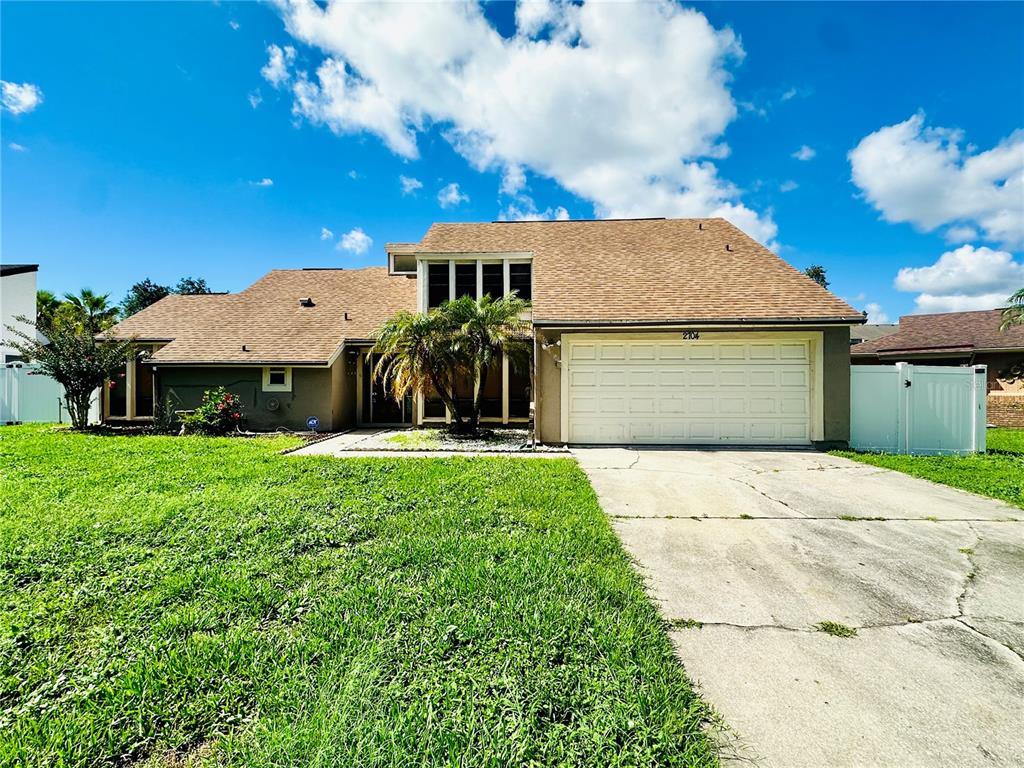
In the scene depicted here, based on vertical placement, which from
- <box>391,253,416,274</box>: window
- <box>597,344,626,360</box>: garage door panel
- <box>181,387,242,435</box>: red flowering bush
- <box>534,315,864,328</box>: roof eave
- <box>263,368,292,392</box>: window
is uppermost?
<box>391,253,416,274</box>: window

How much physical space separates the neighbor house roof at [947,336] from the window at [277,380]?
2594 cm

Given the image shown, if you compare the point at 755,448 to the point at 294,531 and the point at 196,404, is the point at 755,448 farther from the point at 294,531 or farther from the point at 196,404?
the point at 196,404

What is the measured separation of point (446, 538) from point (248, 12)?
1241 cm

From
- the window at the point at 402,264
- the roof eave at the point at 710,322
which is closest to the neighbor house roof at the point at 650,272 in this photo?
the roof eave at the point at 710,322

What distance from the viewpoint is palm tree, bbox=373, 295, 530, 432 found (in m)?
9.77

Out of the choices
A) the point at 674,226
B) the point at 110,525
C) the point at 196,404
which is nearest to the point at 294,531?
the point at 110,525

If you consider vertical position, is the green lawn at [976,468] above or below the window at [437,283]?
below

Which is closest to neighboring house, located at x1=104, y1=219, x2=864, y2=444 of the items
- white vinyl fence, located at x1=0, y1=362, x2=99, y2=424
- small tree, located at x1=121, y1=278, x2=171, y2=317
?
white vinyl fence, located at x1=0, y1=362, x2=99, y2=424

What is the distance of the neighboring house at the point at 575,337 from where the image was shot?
31.5ft

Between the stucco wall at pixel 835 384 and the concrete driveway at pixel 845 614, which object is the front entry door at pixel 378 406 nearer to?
the concrete driveway at pixel 845 614

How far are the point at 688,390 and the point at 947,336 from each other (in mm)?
18506

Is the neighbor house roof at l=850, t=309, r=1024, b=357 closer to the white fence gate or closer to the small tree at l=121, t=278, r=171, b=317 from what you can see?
the white fence gate

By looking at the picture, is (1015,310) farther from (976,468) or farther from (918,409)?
(976,468)

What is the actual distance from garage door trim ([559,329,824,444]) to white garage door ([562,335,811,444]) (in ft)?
0.16
